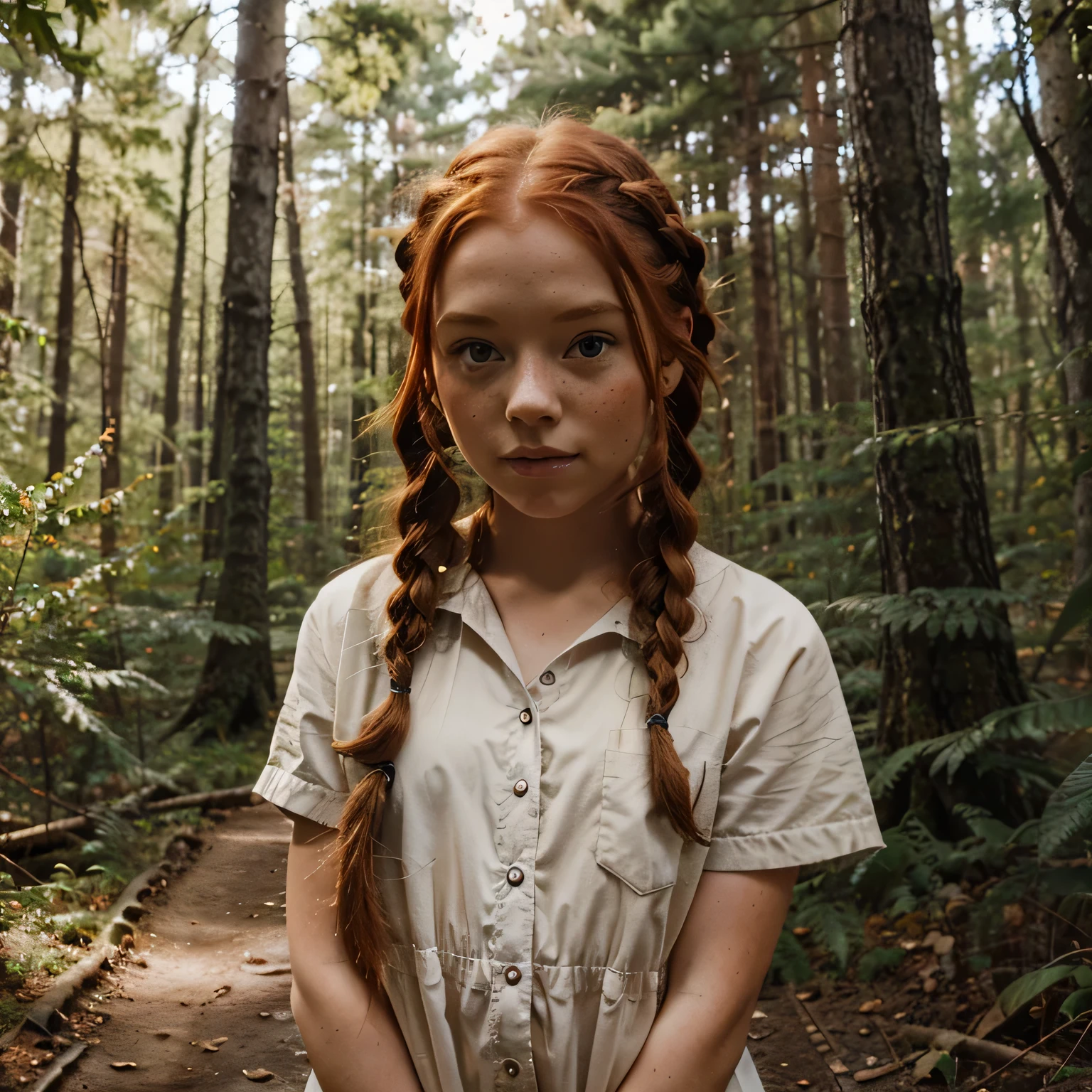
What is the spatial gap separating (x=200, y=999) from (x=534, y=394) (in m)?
3.05

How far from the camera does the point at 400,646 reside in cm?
147

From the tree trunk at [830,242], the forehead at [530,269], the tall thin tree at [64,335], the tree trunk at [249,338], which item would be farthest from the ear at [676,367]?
the tall thin tree at [64,335]

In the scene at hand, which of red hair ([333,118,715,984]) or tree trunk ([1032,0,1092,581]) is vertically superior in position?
tree trunk ([1032,0,1092,581])

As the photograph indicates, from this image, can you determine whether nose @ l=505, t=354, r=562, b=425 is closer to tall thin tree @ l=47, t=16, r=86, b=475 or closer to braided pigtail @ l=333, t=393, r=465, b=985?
braided pigtail @ l=333, t=393, r=465, b=985

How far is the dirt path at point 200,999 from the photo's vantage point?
2.92m

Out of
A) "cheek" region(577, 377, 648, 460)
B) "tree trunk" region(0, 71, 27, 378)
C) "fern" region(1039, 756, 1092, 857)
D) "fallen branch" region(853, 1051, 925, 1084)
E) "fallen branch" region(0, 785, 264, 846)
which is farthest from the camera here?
"tree trunk" region(0, 71, 27, 378)

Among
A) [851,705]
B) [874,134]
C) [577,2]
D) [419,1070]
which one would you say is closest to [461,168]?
[419,1070]

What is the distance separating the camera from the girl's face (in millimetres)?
1358

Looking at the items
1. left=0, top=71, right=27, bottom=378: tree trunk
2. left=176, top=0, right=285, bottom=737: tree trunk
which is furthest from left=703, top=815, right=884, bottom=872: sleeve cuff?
left=0, top=71, right=27, bottom=378: tree trunk

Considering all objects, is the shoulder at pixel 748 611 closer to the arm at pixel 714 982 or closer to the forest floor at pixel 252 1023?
the arm at pixel 714 982

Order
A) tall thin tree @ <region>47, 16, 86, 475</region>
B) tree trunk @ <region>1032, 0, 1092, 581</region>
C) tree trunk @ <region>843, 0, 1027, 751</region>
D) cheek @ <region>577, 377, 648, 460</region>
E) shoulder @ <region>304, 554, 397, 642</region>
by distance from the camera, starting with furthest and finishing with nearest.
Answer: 1. tall thin tree @ <region>47, 16, 86, 475</region>
2. tree trunk @ <region>1032, 0, 1092, 581</region>
3. tree trunk @ <region>843, 0, 1027, 751</region>
4. shoulder @ <region>304, 554, 397, 642</region>
5. cheek @ <region>577, 377, 648, 460</region>

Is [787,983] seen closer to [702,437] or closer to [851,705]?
[851,705]

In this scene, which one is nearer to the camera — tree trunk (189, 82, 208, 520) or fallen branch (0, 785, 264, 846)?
fallen branch (0, 785, 264, 846)

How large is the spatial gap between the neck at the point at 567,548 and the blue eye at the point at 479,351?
0.27 meters
